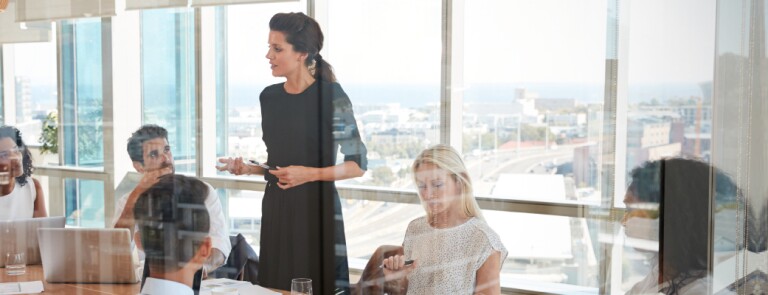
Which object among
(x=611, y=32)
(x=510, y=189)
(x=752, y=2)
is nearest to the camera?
(x=752, y=2)

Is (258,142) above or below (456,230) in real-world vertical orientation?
above

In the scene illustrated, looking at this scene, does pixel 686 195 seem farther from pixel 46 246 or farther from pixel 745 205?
pixel 46 246

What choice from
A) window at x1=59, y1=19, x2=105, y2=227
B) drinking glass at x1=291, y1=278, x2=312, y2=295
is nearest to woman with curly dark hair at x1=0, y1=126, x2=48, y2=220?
window at x1=59, y1=19, x2=105, y2=227

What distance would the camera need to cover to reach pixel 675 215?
93.0 inches

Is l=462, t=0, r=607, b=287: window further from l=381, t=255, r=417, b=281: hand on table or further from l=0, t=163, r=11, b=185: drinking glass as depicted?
l=0, t=163, r=11, b=185: drinking glass

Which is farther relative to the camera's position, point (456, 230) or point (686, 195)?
point (456, 230)

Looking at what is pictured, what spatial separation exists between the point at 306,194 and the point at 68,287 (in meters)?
0.96

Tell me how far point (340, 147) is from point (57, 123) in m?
1.18

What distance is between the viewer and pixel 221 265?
3182 mm

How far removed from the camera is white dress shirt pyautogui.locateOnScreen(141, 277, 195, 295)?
308 cm

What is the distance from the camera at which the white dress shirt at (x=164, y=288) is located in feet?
10.1

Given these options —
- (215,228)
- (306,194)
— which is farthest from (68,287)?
(306,194)

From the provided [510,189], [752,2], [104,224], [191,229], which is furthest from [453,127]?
[104,224]

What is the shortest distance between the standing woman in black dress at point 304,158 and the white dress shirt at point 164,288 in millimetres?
332
